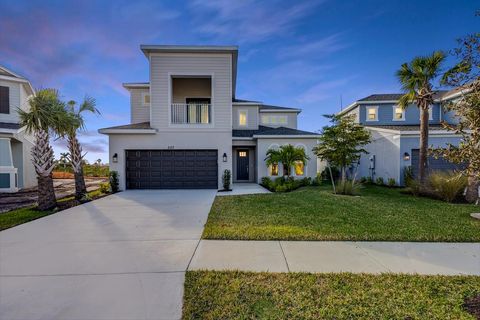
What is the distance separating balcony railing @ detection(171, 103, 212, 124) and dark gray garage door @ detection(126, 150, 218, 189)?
184 centimetres

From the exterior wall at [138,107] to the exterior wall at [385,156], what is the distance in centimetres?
1461

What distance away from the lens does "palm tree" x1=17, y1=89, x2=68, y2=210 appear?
7.33 m

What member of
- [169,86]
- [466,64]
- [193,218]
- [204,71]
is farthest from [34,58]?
[466,64]

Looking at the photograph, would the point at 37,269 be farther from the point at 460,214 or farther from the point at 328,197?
the point at 460,214

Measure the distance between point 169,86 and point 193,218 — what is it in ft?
27.8

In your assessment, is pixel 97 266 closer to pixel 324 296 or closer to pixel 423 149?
pixel 324 296

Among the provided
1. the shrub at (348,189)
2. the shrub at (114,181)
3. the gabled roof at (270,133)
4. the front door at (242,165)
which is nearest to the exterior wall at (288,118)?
the gabled roof at (270,133)

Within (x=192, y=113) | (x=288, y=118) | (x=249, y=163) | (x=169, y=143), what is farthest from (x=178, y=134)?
(x=288, y=118)

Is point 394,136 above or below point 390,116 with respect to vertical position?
below

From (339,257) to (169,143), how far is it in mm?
10243

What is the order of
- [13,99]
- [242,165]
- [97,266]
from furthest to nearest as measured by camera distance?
[242,165] < [13,99] < [97,266]

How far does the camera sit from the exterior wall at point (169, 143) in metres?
11.7

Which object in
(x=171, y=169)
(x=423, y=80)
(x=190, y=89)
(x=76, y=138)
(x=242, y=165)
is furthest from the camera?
(x=242, y=165)

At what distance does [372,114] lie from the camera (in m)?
17.5
